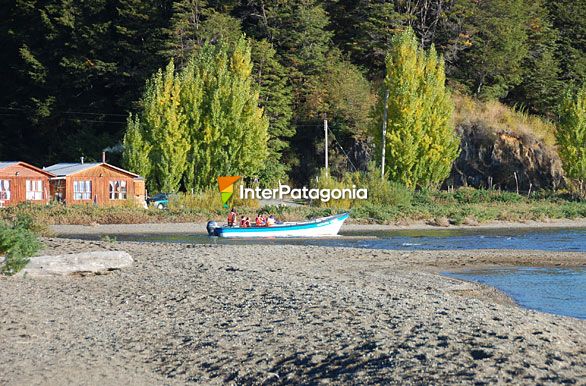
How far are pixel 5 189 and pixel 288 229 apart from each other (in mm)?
21411

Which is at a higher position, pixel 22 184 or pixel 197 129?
pixel 197 129

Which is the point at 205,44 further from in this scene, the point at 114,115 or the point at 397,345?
the point at 397,345

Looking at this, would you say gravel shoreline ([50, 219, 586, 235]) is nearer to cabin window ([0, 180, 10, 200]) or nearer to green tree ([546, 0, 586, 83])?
cabin window ([0, 180, 10, 200])

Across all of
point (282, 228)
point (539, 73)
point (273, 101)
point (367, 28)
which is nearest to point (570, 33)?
point (539, 73)

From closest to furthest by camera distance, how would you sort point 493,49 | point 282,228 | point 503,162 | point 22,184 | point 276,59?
point 282,228
point 22,184
point 503,162
point 276,59
point 493,49

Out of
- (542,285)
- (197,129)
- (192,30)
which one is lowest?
(542,285)

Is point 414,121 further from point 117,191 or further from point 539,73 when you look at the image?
point 117,191

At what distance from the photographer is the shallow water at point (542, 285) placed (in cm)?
2119

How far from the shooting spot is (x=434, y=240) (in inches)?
1688

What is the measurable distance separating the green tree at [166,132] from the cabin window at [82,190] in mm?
4513

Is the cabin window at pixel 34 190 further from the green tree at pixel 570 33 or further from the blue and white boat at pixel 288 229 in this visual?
the green tree at pixel 570 33

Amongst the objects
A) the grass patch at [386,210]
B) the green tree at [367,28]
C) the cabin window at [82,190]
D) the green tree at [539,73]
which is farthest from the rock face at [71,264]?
the green tree at [539,73]

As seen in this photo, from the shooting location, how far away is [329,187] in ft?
191

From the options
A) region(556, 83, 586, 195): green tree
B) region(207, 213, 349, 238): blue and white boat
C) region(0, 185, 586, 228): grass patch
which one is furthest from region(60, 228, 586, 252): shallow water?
region(556, 83, 586, 195): green tree
